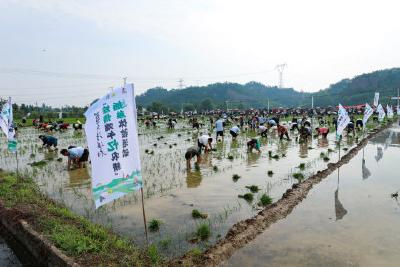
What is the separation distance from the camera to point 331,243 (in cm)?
611

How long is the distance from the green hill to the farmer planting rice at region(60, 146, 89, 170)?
5901 cm

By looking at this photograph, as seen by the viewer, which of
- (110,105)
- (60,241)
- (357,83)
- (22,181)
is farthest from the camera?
(357,83)

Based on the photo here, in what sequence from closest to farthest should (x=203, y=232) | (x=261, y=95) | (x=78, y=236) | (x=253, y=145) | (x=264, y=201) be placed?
(x=78, y=236) < (x=203, y=232) < (x=264, y=201) < (x=253, y=145) < (x=261, y=95)

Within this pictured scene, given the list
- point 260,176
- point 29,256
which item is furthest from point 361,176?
point 29,256

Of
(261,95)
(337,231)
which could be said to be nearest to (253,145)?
(337,231)

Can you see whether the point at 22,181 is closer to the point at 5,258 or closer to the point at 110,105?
the point at 5,258

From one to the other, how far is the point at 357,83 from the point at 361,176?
340 feet

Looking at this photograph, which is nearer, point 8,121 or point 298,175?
point 298,175

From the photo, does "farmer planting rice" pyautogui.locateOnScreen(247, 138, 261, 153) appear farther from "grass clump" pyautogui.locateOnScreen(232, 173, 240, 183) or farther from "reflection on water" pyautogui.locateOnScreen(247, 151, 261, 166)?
"grass clump" pyautogui.locateOnScreen(232, 173, 240, 183)

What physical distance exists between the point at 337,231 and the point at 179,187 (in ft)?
16.3

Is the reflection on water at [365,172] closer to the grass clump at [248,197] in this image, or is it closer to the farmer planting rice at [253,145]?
the grass clump at [248,197]

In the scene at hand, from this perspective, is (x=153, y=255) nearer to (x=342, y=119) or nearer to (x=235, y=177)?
(x=235, y=177)

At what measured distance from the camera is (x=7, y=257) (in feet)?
20.7

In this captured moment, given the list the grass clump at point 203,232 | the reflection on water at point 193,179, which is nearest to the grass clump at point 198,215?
the grass clump at point 203,232
